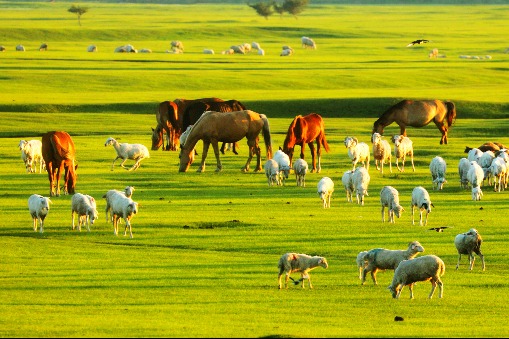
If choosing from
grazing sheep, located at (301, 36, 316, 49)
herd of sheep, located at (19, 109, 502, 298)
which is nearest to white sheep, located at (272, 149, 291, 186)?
herd of sheep, located at (19, 109, 502, 298)

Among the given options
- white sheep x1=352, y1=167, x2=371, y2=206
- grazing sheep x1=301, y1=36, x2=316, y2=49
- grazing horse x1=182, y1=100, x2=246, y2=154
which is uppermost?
grazing sheep x1=301, y1=36, x2=316, y2=49

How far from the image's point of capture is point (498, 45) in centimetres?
12144

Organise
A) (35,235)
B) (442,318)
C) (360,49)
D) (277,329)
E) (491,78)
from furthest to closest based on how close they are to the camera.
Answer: (360,49)
(491,78)
(35,235)
(442,318)
(277,329)

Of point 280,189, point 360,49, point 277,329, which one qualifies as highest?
point 360,49

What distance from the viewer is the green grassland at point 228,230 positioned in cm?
1709

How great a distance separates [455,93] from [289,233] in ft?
142

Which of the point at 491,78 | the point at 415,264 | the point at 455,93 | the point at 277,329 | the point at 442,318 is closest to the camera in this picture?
the point at 277,329

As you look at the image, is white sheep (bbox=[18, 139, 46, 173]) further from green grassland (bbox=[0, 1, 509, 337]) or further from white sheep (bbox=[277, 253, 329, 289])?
white sheep (bbox=[277, 253, 329, 289])

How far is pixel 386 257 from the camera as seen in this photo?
63.9ft

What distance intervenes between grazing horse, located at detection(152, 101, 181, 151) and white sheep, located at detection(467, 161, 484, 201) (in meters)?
16.6

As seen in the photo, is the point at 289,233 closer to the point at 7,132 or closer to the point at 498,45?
the point at 7,132

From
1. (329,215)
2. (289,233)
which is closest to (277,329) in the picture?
(289,233)

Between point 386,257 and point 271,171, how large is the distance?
47.2 ft

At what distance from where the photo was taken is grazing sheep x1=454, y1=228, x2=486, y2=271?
2100 centimetres
